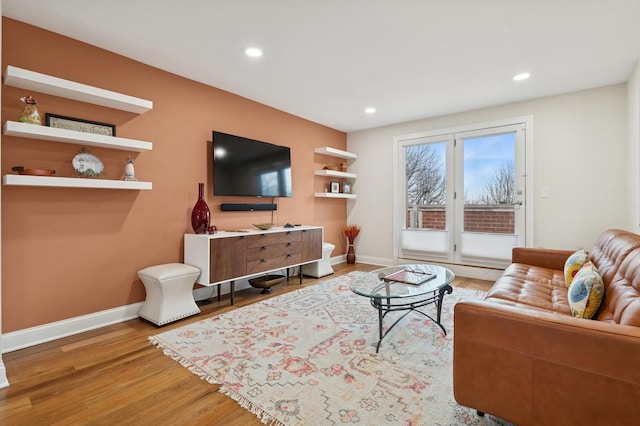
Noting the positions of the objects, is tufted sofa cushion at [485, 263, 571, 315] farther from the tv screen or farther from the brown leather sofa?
the tv screen

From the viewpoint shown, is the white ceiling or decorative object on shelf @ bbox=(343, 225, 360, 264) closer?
the white ceiling

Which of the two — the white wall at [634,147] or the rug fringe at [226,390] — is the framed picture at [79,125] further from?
the white wall at [634,147]

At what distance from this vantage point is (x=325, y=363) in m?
2.08

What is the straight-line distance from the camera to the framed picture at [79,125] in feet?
8.14

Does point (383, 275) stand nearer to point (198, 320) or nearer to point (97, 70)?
point (198, 320)

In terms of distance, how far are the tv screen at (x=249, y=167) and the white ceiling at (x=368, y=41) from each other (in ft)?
2.18

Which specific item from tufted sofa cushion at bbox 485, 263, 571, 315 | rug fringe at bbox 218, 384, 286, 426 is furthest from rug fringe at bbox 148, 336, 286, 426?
tufted sofa cushion at bbox 485, 263, 571, 315

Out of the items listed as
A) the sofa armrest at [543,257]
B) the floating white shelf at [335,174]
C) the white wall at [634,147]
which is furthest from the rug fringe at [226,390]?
the white wall at [634,147]

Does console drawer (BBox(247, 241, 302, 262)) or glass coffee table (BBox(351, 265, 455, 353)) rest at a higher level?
console drawer (BBox(247, 241, 302, 262))

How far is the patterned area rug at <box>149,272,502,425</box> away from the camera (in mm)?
1596

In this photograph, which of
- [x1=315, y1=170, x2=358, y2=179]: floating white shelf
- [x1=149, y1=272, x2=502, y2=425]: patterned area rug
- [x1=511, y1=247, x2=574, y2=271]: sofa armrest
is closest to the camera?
[x1=149, y1=272, x2=502, y2=425]: patterned area rug

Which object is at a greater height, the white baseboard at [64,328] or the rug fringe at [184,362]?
the white baseboard at [64,328]

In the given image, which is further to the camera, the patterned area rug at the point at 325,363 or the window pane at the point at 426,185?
the window pane at the point at 426,185

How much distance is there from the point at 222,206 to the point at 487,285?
Answer: 3585 millimetres
